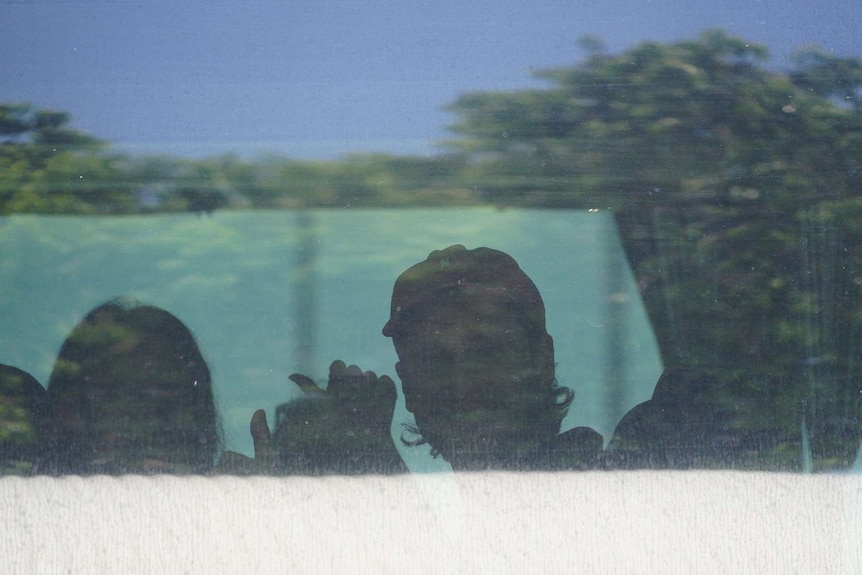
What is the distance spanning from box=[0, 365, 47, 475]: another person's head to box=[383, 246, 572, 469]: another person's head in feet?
2.35

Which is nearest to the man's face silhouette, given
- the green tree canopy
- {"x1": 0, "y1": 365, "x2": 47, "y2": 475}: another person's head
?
the green tree canopy

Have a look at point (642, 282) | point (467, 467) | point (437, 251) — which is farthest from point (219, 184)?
point (642, 282)

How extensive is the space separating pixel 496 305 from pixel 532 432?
0.27m

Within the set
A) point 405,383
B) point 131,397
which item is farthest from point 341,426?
point 131,397

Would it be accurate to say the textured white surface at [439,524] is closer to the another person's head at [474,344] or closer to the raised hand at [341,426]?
the raised hand at [341,426]

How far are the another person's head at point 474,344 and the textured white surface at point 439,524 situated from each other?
146 millimetres

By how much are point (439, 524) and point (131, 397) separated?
26.3 inches

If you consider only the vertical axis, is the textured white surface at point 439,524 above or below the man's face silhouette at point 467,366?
below

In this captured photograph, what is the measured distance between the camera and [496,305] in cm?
135

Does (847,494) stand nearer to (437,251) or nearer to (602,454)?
(602,454)

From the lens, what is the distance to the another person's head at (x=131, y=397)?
1361 mm

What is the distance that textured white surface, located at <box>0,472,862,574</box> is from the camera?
137 centimetres

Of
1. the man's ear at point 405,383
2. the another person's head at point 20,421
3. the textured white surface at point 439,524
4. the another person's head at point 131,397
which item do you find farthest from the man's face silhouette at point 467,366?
the another person's head at point 20,421

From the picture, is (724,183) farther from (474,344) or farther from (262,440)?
(262,440)
